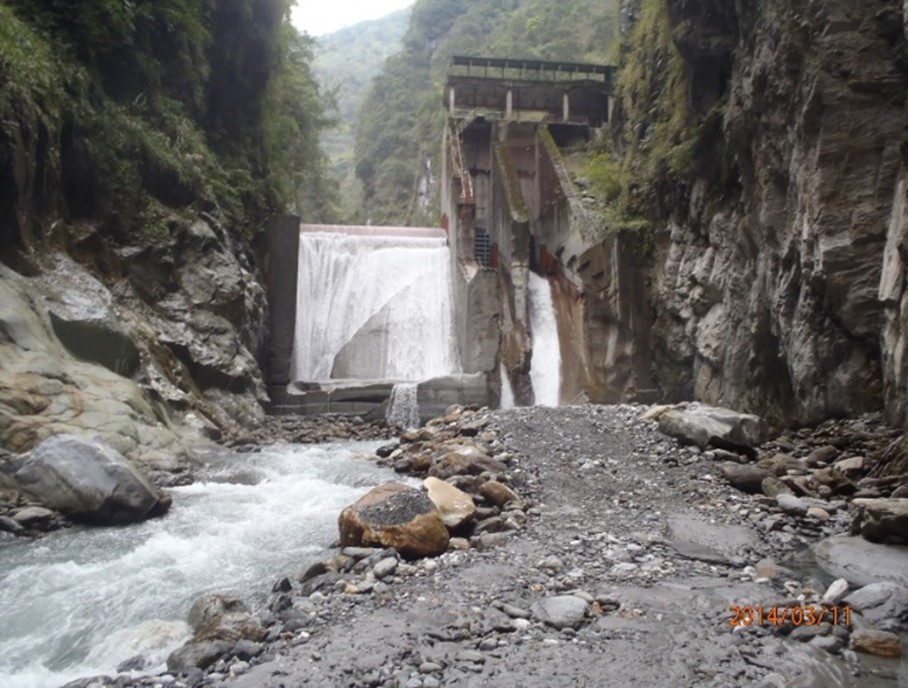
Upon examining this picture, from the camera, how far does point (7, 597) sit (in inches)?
208

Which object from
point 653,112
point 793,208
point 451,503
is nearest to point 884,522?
point 451,503

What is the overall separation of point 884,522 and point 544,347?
14.1 metres

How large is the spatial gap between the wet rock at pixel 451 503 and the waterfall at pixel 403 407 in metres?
9.01

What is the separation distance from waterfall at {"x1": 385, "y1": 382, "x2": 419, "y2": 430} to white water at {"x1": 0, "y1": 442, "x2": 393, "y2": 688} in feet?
22.0

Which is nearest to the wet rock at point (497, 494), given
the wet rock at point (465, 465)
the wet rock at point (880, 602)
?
the wet rock at point (465, 465)

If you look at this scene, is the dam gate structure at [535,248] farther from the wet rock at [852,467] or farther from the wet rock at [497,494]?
the wet rock at [497,494]

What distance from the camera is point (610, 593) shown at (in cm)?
484

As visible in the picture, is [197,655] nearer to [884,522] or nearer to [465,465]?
[465,465]

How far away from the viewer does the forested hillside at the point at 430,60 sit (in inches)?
1540

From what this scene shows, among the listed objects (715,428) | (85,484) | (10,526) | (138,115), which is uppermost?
(138,115)

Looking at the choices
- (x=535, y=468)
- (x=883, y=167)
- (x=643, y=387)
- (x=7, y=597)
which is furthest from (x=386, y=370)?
(x=7, y=597)

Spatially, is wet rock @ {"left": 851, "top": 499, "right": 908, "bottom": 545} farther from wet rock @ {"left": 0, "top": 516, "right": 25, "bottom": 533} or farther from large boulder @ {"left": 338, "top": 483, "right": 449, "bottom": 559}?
wet rock @ {"left": 0, "top": 516, "right": 25, "bottom": 533}

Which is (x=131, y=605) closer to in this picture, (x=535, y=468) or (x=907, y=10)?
(x=535, y=468)

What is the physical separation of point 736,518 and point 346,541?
3.61 m
